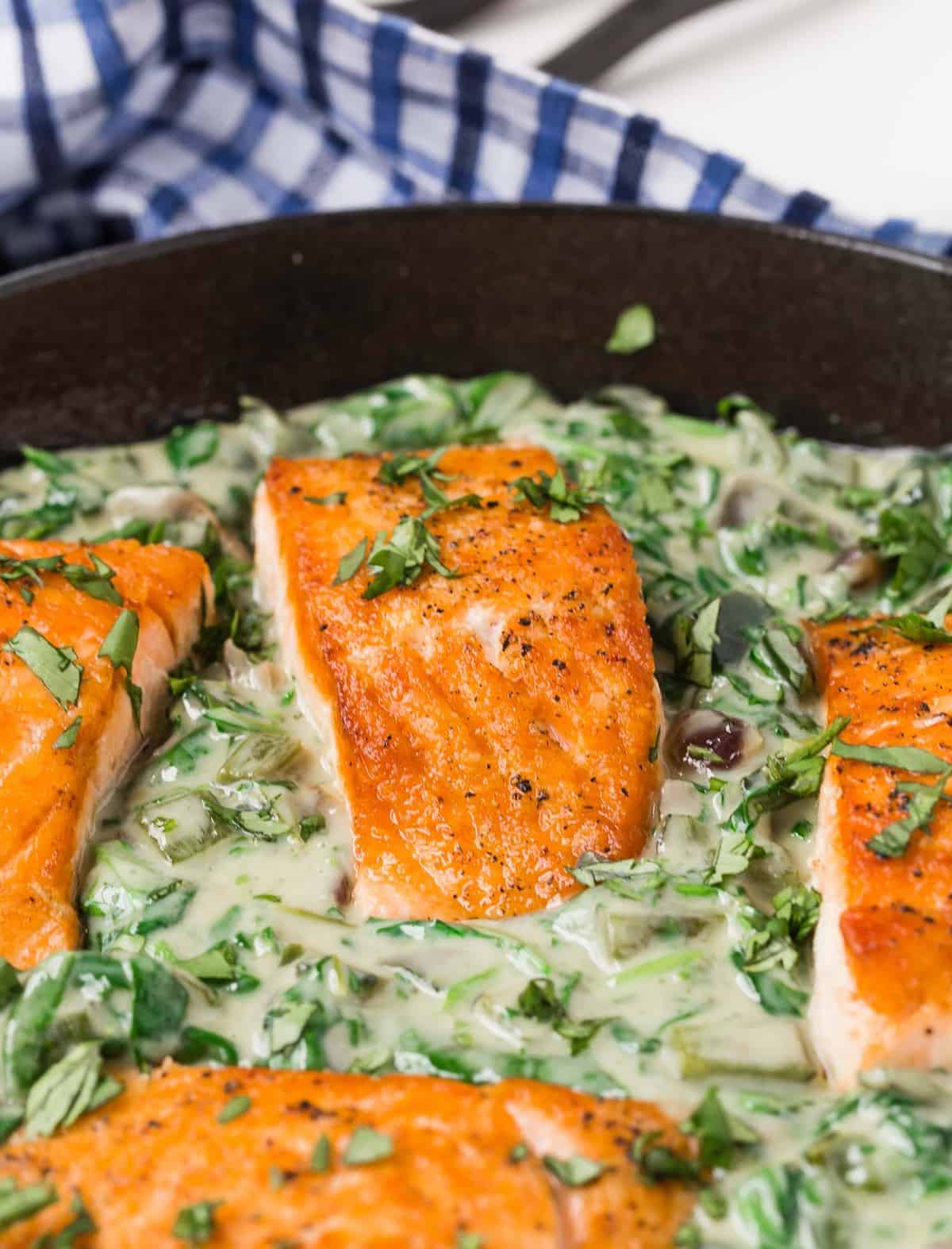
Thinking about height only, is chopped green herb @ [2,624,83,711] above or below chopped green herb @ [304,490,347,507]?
below

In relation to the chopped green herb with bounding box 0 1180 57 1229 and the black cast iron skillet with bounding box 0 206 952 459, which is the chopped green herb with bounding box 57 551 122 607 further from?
the chopped green herb with bounding box 0 1180 57 1229

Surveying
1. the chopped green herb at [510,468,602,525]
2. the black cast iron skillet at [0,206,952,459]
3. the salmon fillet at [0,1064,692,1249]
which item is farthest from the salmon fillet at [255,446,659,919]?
the black cast iron skillet at [0,206,952,459]

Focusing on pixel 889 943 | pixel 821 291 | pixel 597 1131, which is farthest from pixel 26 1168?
pixel 821 291

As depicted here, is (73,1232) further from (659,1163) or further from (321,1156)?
(659,1163)

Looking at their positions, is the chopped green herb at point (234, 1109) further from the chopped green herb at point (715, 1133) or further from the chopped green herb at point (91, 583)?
the chopped green herb at point (91, 583)

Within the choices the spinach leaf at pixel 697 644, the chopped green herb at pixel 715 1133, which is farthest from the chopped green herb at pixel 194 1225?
the spinach leaf at pixel 697 644

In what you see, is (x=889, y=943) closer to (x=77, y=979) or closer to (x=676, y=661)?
(x=676, y=661)
